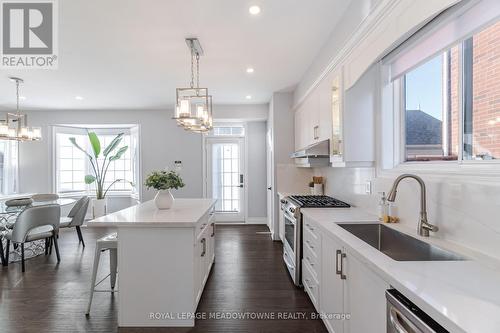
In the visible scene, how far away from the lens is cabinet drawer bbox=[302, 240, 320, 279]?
7.39 ft

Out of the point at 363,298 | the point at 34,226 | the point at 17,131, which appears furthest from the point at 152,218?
the point at 17,131

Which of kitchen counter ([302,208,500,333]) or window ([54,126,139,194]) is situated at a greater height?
window ([54,126,139,194])

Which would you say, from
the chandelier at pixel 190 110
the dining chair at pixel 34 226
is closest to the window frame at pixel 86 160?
the dining chair at pixel 34 226

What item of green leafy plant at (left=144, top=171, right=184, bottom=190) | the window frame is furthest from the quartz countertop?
the window frame

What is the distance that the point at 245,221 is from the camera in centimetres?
611

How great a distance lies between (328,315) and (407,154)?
146 cm

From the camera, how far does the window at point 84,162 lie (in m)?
6.07

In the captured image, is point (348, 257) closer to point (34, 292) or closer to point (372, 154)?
point (372, 154)

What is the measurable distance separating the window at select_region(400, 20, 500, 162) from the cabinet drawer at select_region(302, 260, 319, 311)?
4.44 ft

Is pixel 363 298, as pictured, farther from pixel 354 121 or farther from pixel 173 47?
pixel 173 47

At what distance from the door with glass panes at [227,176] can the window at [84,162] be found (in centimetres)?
182

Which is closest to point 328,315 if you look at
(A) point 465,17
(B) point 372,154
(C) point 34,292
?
(B) point 372,154

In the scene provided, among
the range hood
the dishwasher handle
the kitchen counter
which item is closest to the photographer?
the kitchen counter

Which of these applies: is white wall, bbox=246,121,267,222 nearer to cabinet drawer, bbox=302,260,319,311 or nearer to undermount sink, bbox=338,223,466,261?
cabinet drawer, bbox=302,260,319,311
